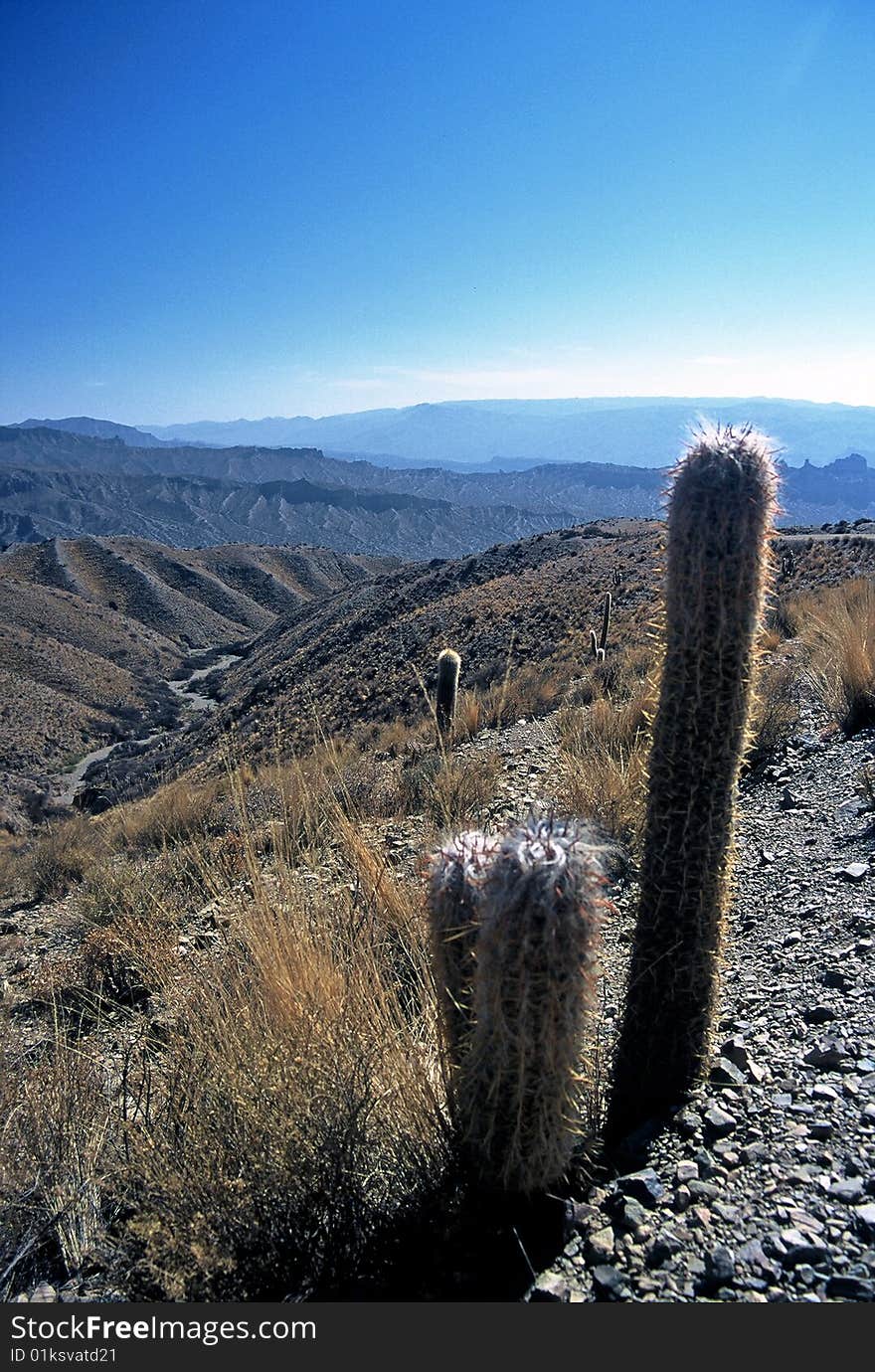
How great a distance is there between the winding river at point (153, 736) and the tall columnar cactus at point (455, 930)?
27.1 metres

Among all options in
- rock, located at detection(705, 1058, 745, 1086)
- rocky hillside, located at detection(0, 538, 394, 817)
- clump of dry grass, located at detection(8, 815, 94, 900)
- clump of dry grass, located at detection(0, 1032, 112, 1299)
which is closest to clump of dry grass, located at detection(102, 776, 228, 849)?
clump of dry grass, located at detection(8, 815, 94, 900)

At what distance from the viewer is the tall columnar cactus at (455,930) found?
2.45 meters

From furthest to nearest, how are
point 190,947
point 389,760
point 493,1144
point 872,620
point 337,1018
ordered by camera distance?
point 389,760
point 872,620
point 190,947
point 337,1018
point 493,1144

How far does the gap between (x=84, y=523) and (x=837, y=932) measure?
204016 mm

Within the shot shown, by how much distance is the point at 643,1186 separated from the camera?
Answer: 7.74 ft

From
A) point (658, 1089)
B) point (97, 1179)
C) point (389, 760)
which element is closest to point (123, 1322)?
point (97, 1179)

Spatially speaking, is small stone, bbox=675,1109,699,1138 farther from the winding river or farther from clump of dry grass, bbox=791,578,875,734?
the winding river

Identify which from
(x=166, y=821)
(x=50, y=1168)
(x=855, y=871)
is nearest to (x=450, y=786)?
(x=855, y=871)

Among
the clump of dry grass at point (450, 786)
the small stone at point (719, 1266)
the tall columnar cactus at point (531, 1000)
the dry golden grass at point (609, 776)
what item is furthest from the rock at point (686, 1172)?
the clump of dry grass at point (450, 786)

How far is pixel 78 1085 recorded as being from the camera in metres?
2.96

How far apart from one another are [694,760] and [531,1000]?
1.05 meters

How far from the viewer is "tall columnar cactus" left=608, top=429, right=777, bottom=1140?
2494 mm

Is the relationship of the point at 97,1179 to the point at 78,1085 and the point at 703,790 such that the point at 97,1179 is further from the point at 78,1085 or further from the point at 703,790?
the point at 703,790

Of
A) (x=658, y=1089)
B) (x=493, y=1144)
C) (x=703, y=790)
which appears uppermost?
(x=703, y=790)
